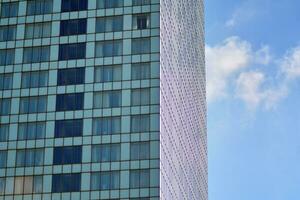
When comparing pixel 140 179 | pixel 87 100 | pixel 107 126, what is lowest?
pixel 140 179

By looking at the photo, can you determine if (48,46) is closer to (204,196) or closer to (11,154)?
(11,154)

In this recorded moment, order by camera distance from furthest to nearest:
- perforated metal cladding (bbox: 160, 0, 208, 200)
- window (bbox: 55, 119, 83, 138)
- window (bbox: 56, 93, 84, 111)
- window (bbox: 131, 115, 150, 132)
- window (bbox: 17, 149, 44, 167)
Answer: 1. perforated metal cladding (bbox: 160, 0, 208, 200)
2. window (bbox: 56, 93, 84, 111)
3. window (bbox: 17, 149, 44, 167)
4. window (bbox: 55, 119, 83, 138)
5. window (bbox: 131, 115, 150, 132)

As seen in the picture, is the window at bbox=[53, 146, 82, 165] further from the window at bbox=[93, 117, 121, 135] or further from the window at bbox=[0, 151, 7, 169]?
the window at bbox=[0, 151, 7, 169]

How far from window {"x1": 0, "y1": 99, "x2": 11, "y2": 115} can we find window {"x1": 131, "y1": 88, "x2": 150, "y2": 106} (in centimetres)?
2042

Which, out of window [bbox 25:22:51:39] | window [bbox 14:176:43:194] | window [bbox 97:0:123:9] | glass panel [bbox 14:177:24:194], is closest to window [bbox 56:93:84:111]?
window [bbox 14:176:43:194]

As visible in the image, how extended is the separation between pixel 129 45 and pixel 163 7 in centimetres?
891

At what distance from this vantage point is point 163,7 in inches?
4722

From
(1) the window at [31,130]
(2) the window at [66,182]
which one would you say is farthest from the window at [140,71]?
(2) the window at [66,182]

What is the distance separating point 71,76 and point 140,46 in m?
11.8

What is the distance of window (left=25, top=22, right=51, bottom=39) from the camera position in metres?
122

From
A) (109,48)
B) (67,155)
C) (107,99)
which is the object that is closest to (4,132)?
(67,155)

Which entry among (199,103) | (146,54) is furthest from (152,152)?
(199,103)

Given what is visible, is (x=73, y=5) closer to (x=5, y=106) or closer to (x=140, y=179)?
(x=5, y=106)

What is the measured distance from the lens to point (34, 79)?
11912cm
